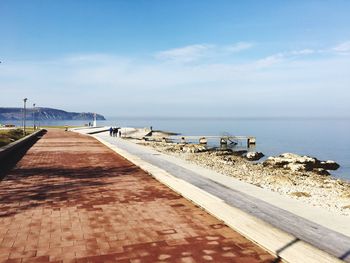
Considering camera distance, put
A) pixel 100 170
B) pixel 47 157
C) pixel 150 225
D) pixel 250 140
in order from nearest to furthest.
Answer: pixel 150 225 → pixel 100 170 → pixel 47 157 → pixel 250 140

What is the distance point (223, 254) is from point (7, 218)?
179 inches

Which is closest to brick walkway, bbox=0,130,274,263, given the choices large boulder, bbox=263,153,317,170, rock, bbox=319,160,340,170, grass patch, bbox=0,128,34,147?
grass patch, bbox=0,128,34,147

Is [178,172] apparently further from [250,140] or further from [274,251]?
[250,140]

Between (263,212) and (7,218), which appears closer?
(7,218)

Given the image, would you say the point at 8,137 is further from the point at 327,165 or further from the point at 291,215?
the point at 327,165

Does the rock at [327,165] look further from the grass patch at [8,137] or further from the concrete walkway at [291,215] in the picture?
the grass patch at [8,137]

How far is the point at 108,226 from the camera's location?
21.2ft

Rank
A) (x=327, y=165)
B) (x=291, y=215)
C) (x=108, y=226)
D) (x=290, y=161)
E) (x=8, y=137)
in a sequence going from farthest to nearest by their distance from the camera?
(x=327, y=165), (x=290, y=161), (x=8, y=137), (x=291, y=215), (x=108, y=226)

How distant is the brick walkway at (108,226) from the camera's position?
517 cm

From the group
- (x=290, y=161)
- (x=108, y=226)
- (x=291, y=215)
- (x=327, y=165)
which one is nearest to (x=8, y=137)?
(x=290, y=161)

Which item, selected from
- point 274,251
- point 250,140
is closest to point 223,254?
point 274,251

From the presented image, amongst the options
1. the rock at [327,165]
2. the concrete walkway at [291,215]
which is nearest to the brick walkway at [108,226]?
the concrete walkway at [291,215]

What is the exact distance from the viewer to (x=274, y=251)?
5309 mm

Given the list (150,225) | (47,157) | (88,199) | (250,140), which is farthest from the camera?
(250,140)
